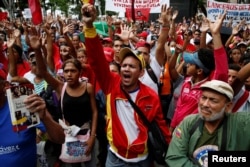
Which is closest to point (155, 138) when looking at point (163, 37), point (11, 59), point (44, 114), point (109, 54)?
point (44, 114)

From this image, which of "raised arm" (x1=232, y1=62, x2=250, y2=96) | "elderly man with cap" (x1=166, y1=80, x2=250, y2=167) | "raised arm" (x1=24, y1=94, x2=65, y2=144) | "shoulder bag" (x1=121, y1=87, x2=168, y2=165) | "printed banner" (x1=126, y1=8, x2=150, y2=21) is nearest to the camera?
"raised arm" (x1=24, y1=94, x2=65, y2=144)

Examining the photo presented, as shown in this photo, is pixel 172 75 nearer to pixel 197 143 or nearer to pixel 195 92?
pixel 195 92

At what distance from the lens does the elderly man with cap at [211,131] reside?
9.22 feet

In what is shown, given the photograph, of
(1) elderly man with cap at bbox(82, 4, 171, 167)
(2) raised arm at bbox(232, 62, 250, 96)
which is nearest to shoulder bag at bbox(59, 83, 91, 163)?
(1) elderly man with cap at bbox(82, 4, 171, 167)

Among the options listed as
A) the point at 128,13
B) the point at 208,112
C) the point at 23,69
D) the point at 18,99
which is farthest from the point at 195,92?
the point at 128,13

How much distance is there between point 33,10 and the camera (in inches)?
275

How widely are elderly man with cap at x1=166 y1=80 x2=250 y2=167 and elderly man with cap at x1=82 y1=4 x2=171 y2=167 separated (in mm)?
573

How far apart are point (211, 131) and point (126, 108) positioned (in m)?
0.89

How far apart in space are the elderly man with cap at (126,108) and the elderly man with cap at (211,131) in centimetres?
57

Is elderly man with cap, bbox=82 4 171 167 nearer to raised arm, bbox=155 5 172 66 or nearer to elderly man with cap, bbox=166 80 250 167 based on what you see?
elderly man with cap, bbox=166 80 250 167

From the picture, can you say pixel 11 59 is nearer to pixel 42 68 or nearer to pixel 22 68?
pixel 22 68

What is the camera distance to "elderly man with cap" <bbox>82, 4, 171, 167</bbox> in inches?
137

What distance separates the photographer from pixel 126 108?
3.52 metres

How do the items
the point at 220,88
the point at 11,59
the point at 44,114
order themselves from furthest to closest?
the point at 11,59 → the point at 220,88 → the point at 44,114
